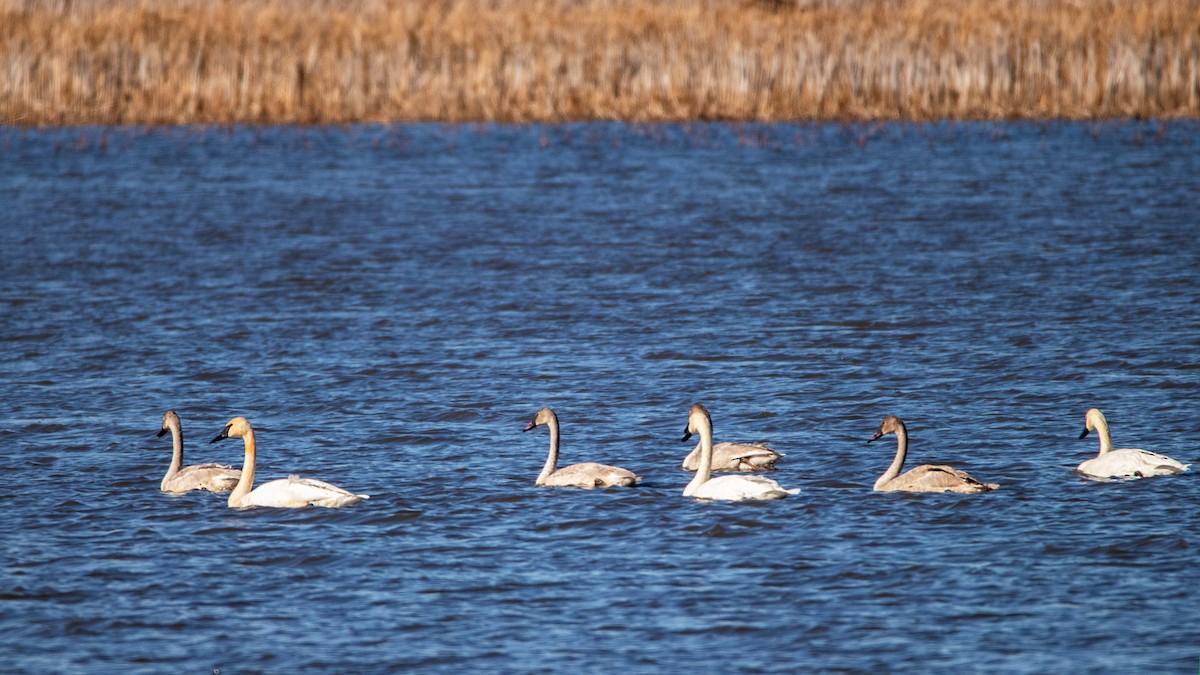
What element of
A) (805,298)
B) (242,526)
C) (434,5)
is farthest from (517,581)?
(434,5)

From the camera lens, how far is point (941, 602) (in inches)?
338

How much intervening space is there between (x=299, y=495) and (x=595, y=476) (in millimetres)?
1986

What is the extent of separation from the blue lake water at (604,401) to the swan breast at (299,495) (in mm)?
91

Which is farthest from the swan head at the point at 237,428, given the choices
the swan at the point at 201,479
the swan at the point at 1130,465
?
the swan at the point at 1130,465

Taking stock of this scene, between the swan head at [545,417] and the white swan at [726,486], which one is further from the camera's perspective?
the swan head at [545,417]

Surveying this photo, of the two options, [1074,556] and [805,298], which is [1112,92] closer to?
[805,298]

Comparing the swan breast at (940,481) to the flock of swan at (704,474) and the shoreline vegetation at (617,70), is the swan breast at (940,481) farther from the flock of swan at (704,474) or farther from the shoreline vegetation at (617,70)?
the shoreline vegetation at (617,70)

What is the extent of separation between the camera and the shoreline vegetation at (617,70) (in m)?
29.6

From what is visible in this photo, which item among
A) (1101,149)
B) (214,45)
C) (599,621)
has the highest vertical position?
(214,45)

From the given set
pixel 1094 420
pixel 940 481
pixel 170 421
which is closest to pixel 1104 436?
pixel 1094 420

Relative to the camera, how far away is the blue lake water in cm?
845

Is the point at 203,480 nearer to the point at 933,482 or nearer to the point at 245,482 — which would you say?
the point at 245,482

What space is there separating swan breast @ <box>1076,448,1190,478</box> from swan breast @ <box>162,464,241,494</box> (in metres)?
5.91

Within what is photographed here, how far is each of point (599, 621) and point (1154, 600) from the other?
2968mm
